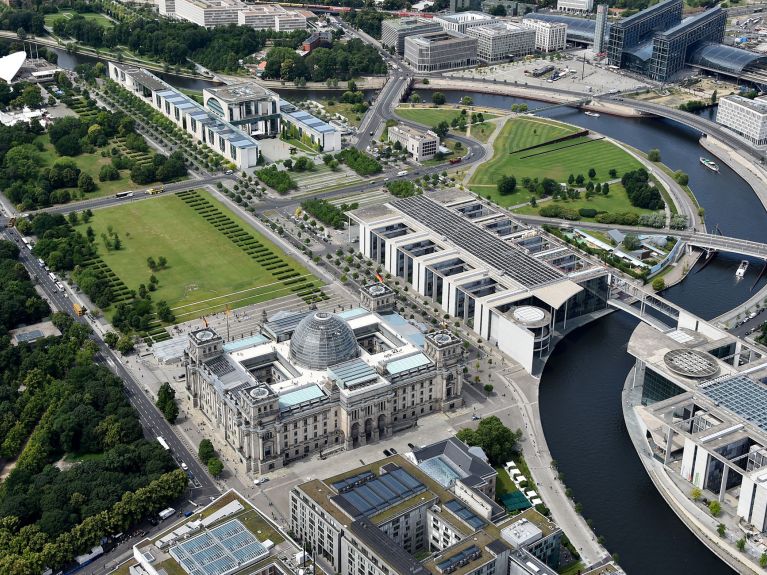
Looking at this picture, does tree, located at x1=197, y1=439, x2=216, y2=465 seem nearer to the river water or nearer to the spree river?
the spree river

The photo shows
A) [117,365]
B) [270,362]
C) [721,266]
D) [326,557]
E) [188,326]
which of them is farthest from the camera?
[721,266]

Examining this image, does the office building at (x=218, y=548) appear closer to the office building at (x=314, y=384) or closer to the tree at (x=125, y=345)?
the office building at (x=314, y=384)

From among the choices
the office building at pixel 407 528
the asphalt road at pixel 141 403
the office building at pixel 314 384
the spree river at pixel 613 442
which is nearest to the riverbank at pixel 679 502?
the spree river at pixel 613 442

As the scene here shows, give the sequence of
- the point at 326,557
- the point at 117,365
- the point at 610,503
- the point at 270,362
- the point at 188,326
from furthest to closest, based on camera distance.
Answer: the point at 188,326 < the point at 117,365 < the point at 270,362 < the point at 610,503 < the point at 326,557

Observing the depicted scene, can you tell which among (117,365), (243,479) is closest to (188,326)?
(117,365)

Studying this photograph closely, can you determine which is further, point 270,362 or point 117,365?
point 117,365

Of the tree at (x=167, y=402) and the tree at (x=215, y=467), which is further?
the tree at (x=167, y=402)

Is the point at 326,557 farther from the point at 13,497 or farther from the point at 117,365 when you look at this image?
the point at 117,365
